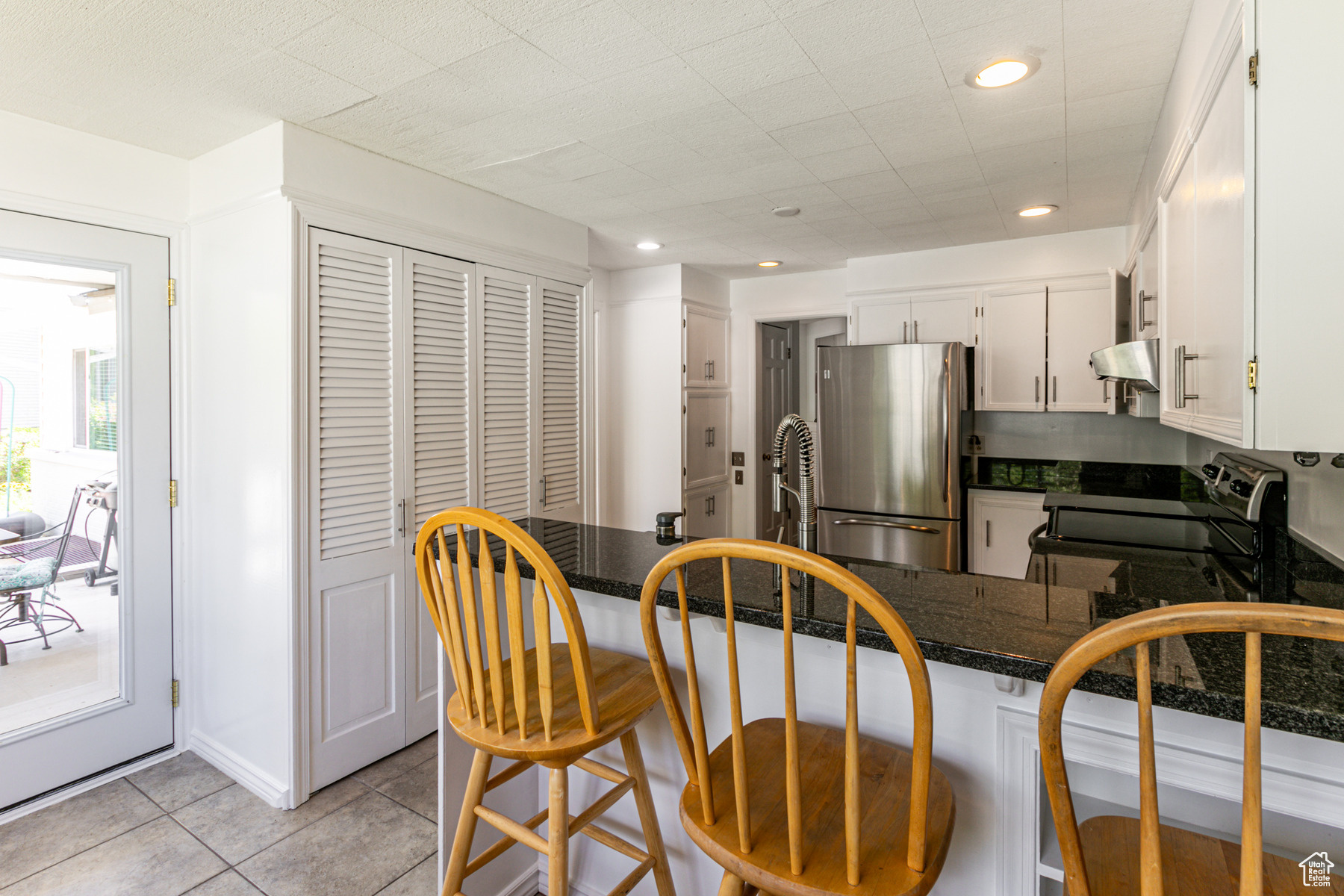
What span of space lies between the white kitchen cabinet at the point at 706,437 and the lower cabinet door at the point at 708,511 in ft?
0.23

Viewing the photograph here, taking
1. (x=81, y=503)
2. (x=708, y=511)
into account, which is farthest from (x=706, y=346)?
(x=81, y=503)

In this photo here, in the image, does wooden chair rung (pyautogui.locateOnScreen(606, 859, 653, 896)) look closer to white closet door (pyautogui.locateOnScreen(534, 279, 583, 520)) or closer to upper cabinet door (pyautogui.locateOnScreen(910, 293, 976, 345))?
white closet door (pyautogui.locateOnScreen(534, 279, 583, 520))

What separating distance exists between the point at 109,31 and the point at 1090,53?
2.52 metres

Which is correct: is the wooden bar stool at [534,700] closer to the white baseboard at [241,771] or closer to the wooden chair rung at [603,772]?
the wooden chair rung at [603,772]

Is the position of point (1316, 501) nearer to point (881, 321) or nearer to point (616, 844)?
point (616, 844)

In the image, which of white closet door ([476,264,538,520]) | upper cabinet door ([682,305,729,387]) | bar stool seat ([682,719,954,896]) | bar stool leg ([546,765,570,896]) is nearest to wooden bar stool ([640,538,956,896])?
bar stool seat ([682,719,954,896])

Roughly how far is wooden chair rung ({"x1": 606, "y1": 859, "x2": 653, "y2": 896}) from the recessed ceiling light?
7.15 feet

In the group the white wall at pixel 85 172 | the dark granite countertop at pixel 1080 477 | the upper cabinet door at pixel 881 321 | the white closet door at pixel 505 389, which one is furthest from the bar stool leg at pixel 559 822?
the upper cabinet door at pixel 881 321

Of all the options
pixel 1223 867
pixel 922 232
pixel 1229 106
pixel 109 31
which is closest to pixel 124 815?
pixel 109 31

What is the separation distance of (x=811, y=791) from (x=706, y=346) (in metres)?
3.82

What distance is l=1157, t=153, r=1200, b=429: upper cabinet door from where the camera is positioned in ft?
5.30

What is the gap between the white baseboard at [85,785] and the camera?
7.34 ft

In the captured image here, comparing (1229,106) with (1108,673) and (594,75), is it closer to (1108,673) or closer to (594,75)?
(1108,673)

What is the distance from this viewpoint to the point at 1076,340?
12.0 ft
